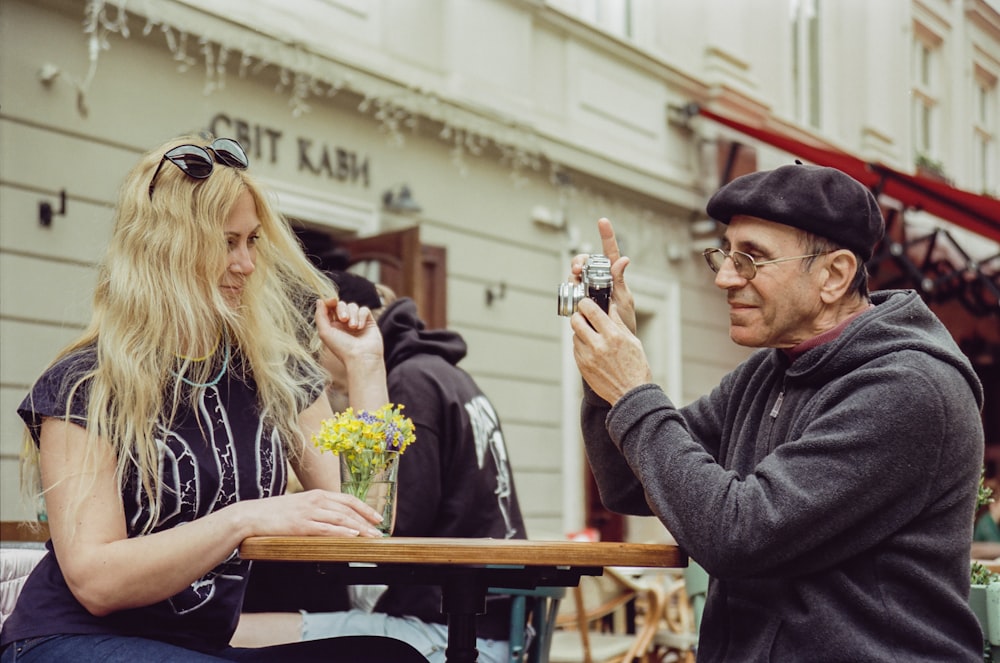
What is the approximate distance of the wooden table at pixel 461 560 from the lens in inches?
77.2

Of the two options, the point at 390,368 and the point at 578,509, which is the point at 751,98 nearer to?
the point at 578,509

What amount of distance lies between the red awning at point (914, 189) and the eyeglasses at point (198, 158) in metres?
6.96

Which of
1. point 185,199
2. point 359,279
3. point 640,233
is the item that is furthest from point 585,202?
point 185,199

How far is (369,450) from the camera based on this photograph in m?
2.40

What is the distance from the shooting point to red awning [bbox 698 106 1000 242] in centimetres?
911

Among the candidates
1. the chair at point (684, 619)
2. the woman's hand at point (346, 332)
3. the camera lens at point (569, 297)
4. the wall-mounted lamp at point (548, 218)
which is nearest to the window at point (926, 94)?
the wall-mounted lamp at point (548, 218)

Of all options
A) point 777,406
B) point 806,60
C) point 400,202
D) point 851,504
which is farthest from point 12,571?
point 806,60

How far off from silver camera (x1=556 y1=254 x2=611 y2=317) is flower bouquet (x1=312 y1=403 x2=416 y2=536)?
15.3 inches

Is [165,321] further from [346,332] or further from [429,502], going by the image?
[429,502]

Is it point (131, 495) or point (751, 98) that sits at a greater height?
point (751, 98)

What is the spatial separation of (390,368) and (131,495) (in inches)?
54.0

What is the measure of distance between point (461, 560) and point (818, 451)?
634 millimetres

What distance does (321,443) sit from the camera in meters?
2.39

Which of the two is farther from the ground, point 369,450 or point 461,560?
point 369,450
